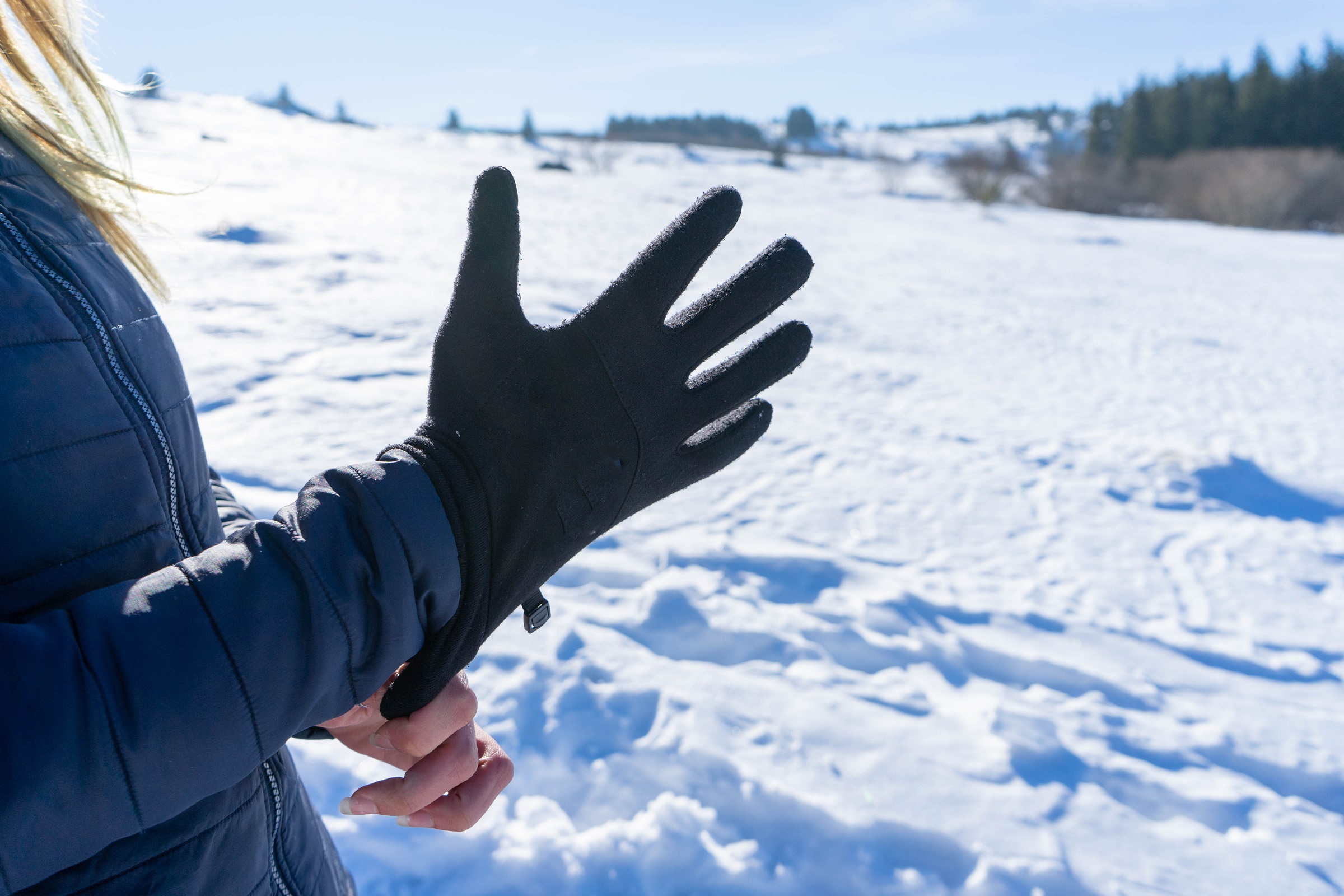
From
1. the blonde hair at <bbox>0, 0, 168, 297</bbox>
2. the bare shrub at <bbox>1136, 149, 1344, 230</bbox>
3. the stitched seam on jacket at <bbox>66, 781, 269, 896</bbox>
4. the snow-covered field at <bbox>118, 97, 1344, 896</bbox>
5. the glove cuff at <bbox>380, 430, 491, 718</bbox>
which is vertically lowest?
the snow-covered field at <bbox>118, 97, 1344, 896</bbox>

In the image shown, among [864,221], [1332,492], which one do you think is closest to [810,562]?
[1332,492]

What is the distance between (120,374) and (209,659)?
278 millimetres

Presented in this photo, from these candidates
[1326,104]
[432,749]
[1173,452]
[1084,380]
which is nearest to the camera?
[432,749]

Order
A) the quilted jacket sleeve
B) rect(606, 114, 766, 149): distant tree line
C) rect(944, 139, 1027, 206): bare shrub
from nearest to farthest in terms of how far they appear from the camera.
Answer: the quilted jacket sleeve
rect(944, 139, 1027, 206): bare shrub
rect(606, 114, 766, 149): distant tree line

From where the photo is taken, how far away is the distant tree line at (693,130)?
157 ft

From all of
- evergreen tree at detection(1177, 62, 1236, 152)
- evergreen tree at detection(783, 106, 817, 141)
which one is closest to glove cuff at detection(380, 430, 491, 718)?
evergreen tree at detection(1177, 62, 1236, 152)

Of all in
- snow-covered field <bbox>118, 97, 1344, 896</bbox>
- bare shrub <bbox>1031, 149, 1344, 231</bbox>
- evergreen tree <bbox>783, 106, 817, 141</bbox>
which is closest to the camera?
snow-covered field <bbox>118, 97, 1344, 896</bbox>

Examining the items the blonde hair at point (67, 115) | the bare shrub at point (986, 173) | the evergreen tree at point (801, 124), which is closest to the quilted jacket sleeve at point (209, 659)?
the blonde hair at point (67, 115)

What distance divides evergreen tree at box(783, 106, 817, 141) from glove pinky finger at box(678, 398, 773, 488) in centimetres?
6254

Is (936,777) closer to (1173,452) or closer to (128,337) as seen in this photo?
(128,337)

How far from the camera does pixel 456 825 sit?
0.87 m

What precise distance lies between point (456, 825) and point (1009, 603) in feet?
7.14

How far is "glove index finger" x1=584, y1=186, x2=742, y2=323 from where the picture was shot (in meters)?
0.80

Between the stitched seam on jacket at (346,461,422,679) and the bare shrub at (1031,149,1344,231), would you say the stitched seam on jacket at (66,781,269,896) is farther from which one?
the bare shrub at (1031,149,1344,231)
